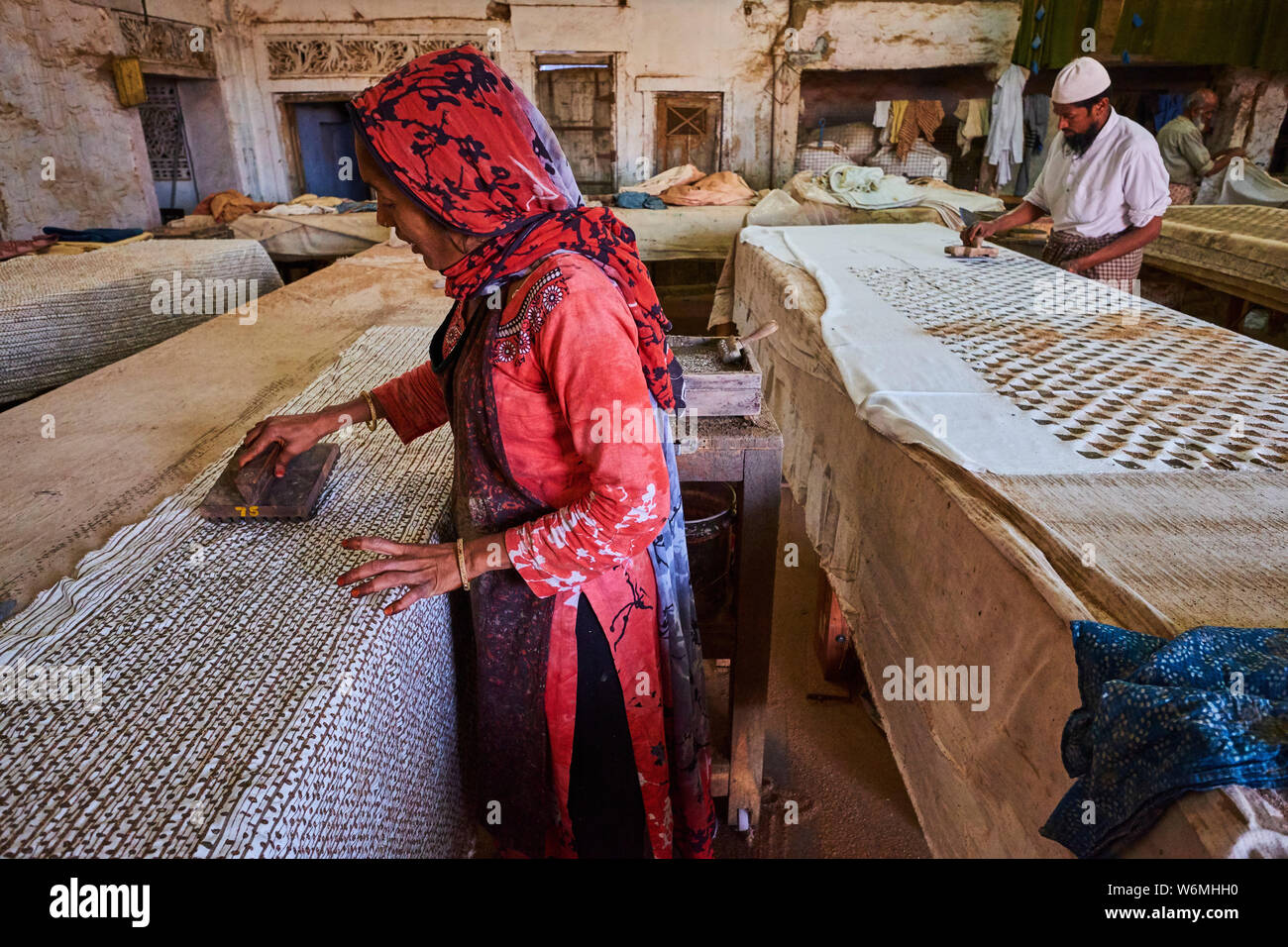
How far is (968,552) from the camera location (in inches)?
49.7

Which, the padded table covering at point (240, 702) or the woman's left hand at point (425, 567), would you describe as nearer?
the padded table covering at point (240, 702)

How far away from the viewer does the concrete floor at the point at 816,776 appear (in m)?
2.10

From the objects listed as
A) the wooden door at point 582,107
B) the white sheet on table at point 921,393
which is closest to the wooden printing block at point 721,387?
the white sheet on table at point 921,393

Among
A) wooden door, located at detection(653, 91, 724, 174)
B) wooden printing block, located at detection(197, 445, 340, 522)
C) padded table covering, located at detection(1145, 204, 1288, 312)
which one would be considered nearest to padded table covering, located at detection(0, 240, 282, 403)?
wooden printing block, located at detection(197, 445, 340, 522)

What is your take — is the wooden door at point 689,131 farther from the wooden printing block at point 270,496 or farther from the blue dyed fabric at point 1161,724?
the blue dyed fabric at point 1161,724

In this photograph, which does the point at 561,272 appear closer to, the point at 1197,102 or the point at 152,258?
the point at 152,258

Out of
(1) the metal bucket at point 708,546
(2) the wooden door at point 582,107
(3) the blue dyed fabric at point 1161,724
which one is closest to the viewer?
(3) the blue dyed fabric at point 1161,724

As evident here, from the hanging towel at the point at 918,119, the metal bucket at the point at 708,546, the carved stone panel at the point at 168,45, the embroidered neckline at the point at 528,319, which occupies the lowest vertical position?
the metal bucket at the point at 708,546

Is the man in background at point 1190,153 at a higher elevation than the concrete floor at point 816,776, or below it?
higher

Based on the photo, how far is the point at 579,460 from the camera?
1.19 m

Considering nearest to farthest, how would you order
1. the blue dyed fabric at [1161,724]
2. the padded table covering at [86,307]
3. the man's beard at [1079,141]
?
the blue dyed fabric at [1161,724]
the padded table covering at [86,307]
the man's beard at [1079,141]

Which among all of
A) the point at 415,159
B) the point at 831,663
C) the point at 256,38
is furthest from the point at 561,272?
the point at 256,38

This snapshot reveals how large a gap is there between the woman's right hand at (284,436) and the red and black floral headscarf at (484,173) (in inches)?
18.5
